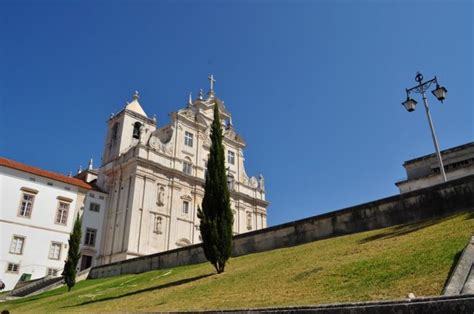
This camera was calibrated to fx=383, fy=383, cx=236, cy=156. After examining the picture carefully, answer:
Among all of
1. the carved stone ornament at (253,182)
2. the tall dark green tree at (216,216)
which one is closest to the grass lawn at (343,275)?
the tall dark green tree at (216,216)

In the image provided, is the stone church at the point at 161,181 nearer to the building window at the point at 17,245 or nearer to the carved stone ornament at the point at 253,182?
the carved stone ornament at the point at 253,182

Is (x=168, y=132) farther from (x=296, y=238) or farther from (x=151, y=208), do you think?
(x=296, y=238)

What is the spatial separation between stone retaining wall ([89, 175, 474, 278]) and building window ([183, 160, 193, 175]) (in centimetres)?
2339

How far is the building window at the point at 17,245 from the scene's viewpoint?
36.3m

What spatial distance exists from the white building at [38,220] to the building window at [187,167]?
1126 centimetres

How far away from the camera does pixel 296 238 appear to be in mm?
19109

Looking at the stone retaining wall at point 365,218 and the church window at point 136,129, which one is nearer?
the stone retaining wall at point 365,218

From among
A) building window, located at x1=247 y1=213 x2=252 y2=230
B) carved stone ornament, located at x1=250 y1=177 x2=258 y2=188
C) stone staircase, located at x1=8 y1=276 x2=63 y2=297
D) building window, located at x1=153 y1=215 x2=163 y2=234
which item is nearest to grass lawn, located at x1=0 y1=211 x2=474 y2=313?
stone staircase, located at x1=8 y1=276 x2=63 y2=297

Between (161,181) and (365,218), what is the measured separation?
99.7 ft

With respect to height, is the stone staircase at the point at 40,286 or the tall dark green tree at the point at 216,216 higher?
the tall dark green tree at the point at 216,216

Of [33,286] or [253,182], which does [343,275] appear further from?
[253,182]

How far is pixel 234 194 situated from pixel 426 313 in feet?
147

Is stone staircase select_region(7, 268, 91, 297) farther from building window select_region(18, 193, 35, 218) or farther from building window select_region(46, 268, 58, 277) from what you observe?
building window select_region(18, 193, 35, 218)

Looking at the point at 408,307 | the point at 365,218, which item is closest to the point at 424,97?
the point at 365,218
